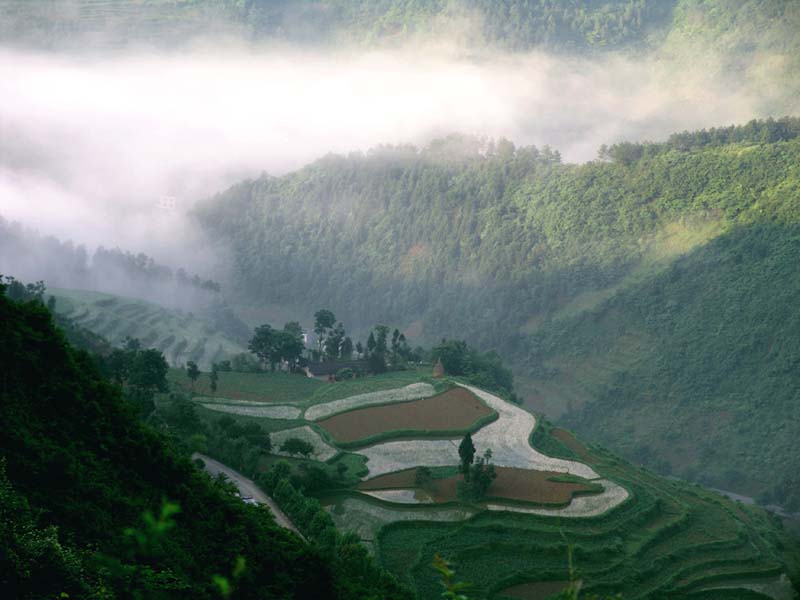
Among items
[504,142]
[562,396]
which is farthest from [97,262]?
[562,396]

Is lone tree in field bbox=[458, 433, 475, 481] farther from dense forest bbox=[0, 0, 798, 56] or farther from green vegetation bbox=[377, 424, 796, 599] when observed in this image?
dense forest bbox=[0, 0, 798, 56]

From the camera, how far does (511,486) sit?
36781 millimetres

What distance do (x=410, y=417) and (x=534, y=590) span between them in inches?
738

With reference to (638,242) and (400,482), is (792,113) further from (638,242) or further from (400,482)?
(400,482)

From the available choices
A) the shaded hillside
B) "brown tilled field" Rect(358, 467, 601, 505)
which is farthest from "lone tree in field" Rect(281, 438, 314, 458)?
the shaded hillside

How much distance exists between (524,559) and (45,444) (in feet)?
57.0

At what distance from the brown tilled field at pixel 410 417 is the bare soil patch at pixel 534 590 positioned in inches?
620

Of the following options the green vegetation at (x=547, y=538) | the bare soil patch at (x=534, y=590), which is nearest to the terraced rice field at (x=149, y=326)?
the green vegetation at (x=547, y=538)

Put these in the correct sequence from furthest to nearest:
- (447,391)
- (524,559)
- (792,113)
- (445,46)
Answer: (445,46)
(792,113)
(447,391)
(524,559)

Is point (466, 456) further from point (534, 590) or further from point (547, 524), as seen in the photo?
point (534, 590)

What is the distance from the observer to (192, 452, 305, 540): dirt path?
31.8 m

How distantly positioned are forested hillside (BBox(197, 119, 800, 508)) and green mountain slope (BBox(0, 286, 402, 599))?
39971mm

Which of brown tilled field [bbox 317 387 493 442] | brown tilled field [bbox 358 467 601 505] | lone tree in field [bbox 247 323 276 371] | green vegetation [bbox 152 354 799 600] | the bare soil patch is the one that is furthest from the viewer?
lone tree in field [bbox 247 323 276 371]

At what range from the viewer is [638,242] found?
81.4m
